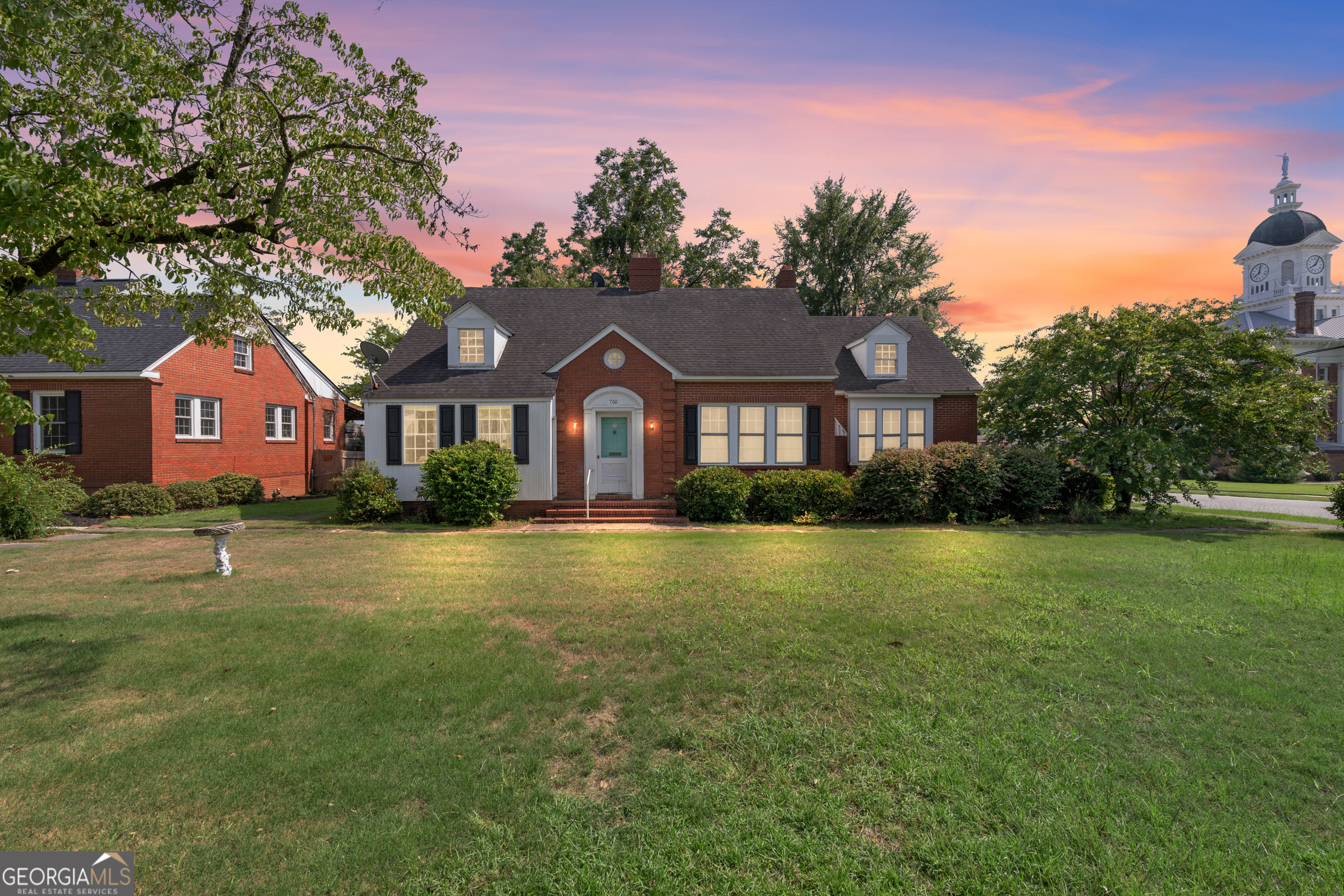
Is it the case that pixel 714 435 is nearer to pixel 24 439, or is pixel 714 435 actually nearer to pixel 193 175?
pixel 193 175

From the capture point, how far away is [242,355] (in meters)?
22.4

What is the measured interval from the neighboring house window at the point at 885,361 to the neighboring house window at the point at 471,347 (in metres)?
13.1

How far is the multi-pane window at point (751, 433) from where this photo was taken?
18.5 m

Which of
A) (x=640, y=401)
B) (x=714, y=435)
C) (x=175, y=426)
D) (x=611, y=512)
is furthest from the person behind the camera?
(x=175, y=426)

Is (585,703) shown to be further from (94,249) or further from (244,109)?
(244,109)

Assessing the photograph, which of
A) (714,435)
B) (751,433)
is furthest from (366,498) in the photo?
(751,433)

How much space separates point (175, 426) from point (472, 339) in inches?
404

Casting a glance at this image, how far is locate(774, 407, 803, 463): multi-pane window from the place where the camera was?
18609mm

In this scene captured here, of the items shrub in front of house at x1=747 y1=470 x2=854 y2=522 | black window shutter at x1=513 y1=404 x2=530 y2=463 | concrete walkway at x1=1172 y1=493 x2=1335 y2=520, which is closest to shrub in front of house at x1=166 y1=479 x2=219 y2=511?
black window shutter at x1=513 y1=404 x2=530 y2=463

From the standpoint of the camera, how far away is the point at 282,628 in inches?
264

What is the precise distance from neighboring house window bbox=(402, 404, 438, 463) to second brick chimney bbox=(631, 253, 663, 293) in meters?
8.77

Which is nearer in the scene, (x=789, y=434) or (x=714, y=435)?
(x=714, y=435)

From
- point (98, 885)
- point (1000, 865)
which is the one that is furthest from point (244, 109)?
point (1000, 865)
